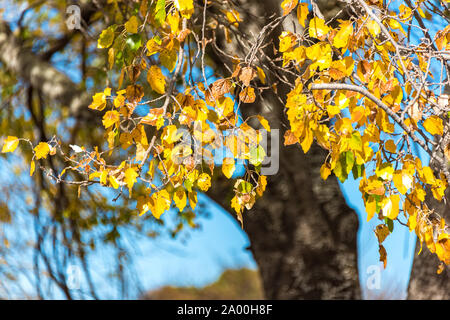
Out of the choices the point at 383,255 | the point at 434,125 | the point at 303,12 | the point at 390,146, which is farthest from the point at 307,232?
the point at 303,12

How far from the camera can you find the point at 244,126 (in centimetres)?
126

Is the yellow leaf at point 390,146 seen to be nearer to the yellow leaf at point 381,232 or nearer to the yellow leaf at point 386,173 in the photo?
the yellow leaf at point 386,173

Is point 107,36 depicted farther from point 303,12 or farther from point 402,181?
point 402,181

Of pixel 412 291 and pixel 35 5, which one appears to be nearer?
pixel 412 291

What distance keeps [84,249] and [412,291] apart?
96.0 inches

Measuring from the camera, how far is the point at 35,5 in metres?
3.52

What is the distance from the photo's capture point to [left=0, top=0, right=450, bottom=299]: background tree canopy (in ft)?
4.05

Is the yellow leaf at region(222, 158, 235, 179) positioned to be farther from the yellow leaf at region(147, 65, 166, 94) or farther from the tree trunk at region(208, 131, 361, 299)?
the tree trunk at region(208, 131, 361, 299)

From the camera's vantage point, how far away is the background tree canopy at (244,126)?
4.05ft

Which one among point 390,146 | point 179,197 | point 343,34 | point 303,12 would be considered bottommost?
point 179,197
